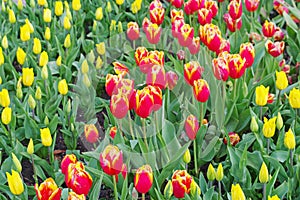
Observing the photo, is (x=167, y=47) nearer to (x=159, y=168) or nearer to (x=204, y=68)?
(x=204, y=68)

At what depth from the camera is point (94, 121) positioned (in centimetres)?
Answer: 313

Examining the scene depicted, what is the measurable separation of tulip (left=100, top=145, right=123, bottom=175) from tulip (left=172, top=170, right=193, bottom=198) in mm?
217

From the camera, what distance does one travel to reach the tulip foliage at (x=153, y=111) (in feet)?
7.96

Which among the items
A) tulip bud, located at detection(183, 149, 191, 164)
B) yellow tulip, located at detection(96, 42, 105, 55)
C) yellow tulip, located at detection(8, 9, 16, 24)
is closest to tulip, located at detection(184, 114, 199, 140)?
tulip bud, located at detection(183, 149, 191, 164)

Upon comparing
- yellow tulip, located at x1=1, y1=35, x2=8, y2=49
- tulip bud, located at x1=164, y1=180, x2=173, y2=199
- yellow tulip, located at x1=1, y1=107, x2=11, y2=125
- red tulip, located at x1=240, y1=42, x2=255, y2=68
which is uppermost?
red tulip, located at x1=240, y1=42, x2=255, y2=68

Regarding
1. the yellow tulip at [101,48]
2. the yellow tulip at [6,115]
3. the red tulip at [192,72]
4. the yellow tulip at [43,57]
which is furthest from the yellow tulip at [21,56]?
the red tulip at [192,72]

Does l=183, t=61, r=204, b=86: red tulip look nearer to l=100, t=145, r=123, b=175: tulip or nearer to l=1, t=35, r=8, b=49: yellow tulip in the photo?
l=100, t=145, r=123, b=175: tulip

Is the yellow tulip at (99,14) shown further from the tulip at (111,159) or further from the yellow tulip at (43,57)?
the tulip at (111,159)

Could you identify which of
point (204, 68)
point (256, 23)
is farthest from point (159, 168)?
point (256, 23)

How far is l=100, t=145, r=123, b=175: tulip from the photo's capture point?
84.4 inches

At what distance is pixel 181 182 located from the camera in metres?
2.26

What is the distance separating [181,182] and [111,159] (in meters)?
0.28

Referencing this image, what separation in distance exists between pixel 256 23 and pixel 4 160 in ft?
6.17

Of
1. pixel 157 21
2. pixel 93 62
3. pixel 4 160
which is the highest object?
pixel 157 21
